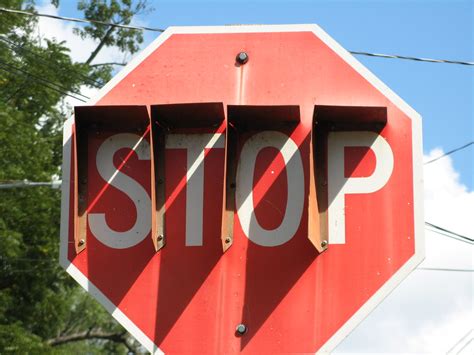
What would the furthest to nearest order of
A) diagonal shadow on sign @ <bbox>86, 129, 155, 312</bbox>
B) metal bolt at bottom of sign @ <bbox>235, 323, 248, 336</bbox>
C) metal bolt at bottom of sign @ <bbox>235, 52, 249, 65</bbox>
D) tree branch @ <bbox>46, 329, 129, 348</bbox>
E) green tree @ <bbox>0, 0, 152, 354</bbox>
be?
tree branch @ <bbox>46, 329, 129, 348</bbox>
green tree @ <bbox>0, 0, 152, 354</bbox>
metal bolt at bottom of sign @ <bbox>235, 52, 249, 65</bbox>
diagonal shadow on sign @ <bbox>86, 129, 155, 312</bbox>
metal bolt at bottom of sign @ <bbox>235, 323, 248, 336</bbox>

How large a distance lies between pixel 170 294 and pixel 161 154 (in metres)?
0.54

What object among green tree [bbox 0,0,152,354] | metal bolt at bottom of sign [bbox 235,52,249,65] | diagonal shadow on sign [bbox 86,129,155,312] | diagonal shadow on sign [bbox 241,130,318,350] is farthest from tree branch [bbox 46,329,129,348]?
diagonal shadow on sign [bbox 241,130,318,350]

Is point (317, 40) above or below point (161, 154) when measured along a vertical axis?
above

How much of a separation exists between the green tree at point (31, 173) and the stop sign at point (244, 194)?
598 inches

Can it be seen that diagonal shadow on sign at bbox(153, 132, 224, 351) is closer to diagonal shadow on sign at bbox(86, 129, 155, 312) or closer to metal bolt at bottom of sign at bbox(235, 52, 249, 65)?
diagonal shadow on sign at bbox(86, 129, 155, 312)

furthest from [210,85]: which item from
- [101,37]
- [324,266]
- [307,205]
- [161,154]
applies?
[101,37]

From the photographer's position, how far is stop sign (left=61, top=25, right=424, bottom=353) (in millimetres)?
3330

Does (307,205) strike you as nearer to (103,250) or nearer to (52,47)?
(103,250)

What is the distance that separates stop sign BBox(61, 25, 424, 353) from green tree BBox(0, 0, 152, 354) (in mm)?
15191

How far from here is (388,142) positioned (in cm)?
349

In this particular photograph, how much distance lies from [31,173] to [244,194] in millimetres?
17146

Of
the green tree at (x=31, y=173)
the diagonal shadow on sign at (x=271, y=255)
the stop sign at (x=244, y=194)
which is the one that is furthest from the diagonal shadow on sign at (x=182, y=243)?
the green tree at (x=31, y=173)

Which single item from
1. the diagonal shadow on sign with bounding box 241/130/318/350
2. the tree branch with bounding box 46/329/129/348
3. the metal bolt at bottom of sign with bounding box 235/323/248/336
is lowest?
the tree branch with bounding box 46/329/129/348

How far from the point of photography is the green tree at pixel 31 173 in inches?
751
